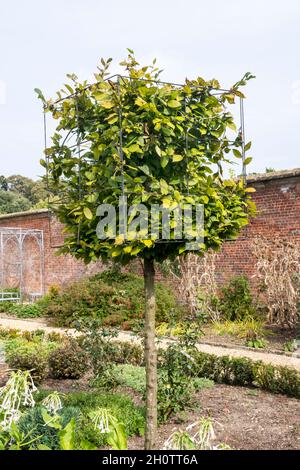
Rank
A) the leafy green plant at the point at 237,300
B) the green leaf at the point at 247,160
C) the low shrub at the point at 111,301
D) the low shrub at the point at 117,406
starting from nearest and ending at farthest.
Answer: the green leaf at the point at 247,160
the low shrub at the point at 117,406
the leafy green plant at the point at 237,300
the low shrub at the point at 111,301

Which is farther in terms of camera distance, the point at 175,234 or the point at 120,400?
the point at 120,400

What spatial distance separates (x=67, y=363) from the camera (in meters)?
6.85

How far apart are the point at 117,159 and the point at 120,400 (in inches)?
101

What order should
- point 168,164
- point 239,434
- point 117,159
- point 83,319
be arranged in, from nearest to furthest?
point 117,159
point 168,164
point 239,434
point 83,319

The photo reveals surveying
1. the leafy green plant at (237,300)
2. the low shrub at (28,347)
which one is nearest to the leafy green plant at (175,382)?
the low shrub at (28,347)

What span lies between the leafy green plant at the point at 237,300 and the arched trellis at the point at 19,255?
330 inches

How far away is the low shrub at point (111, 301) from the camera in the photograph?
11922 millimetres

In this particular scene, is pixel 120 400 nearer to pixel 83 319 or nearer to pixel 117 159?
pixel 83 319

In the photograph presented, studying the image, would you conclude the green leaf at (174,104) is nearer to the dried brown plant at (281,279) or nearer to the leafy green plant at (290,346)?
the leafy green plant at (290,346)

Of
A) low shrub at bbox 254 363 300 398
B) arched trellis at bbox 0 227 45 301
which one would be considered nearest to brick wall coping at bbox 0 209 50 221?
arched trellis at bbox 0 227 45 301

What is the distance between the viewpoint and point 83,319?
6.36 meters

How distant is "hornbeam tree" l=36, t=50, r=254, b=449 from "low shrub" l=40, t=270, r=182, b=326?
7.36 meters
